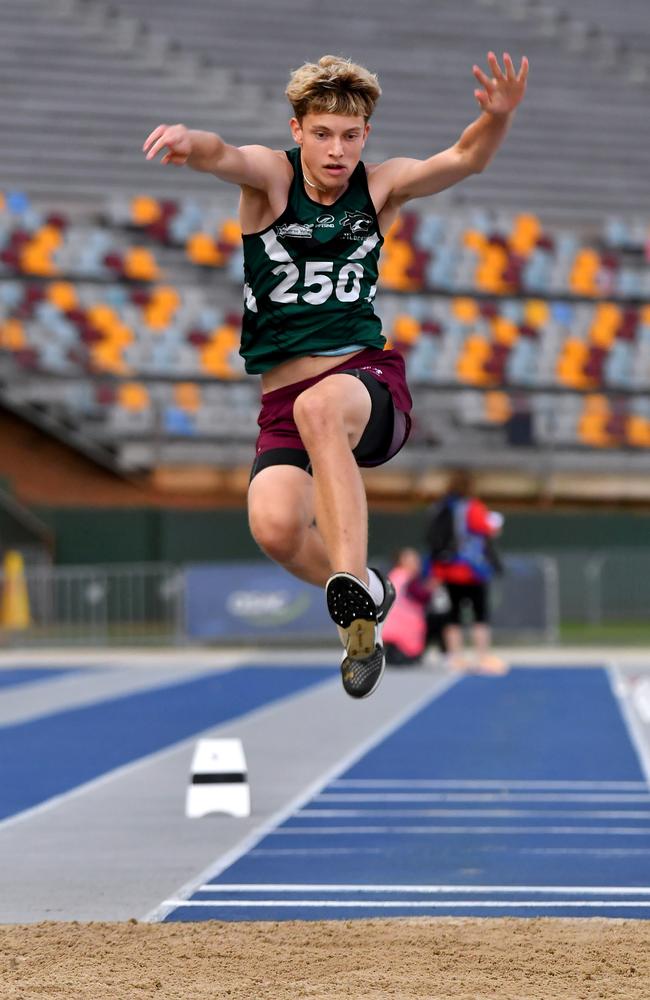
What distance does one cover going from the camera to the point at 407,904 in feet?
17.0

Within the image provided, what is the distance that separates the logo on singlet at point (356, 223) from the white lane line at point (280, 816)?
7.37 feet

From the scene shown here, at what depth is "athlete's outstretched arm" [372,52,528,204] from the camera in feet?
17.1

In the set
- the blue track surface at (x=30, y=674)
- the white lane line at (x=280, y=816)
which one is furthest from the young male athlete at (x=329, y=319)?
the blue track surface at (x=30, y=674)

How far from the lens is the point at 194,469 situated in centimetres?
2534

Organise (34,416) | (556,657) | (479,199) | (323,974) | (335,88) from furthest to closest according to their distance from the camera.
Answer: (479,199) < (34,416) < (556,657) < (335,88) < (323,974)

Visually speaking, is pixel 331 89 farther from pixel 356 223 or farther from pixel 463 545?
pixel 463 545

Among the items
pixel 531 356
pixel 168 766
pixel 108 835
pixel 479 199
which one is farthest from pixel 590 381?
pixel 108 835

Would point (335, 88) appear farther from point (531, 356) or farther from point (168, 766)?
point (531, 356)

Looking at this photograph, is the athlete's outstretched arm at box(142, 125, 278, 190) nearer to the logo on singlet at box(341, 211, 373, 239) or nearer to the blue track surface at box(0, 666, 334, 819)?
the logo on singlet at box(341, 211, 373, 239)

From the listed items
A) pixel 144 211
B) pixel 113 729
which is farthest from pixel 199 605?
pixel 144 211

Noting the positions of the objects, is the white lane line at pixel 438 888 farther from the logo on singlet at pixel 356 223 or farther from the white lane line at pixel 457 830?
the logo on singlet at pixel 356 223

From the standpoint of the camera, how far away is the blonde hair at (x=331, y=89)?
5.23 meters

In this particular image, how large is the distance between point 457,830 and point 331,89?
3.12 metres

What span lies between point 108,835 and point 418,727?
4735 millimetres
